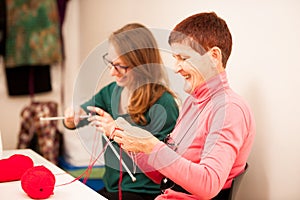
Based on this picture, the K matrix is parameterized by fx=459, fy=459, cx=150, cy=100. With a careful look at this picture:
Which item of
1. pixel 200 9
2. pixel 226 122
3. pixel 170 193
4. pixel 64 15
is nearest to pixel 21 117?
pixel 64 15

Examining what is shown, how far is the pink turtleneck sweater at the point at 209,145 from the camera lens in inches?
51.0

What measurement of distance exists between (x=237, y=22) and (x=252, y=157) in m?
0.51

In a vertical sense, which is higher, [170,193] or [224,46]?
[224,46]

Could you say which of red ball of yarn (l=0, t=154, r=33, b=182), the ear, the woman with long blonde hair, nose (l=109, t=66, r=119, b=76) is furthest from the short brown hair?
red ball of yarn (l=0, t=154, r=33, b=182)

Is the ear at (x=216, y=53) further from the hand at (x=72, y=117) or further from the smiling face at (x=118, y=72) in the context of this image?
the hand at (x=72, y=117)

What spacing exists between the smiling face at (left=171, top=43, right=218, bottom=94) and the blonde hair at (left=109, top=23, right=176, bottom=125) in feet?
0.48

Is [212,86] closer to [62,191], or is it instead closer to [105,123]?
[105,123]

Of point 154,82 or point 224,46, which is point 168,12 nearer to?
point 154,82

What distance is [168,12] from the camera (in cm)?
222

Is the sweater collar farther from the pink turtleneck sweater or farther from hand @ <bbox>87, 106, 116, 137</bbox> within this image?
hand @ <bbox>87, 106, 116, 137</bbox>

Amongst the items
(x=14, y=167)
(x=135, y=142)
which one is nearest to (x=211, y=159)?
(x=135, y=142)

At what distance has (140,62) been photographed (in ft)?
5.35

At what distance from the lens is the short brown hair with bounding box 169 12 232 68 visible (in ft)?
4.53

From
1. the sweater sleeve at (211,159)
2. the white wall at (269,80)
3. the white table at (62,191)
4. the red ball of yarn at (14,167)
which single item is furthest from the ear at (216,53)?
the red ball of yarn at (14,167)
